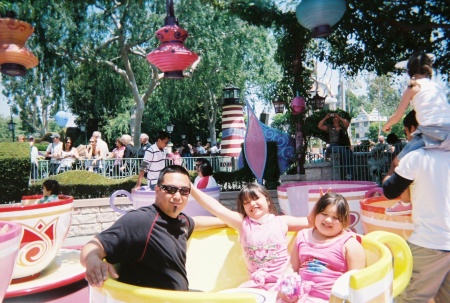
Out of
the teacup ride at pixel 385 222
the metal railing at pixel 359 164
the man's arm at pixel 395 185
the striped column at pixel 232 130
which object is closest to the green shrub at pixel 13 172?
the metal railing at pixel 359 164

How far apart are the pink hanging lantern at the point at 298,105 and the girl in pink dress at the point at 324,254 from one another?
5.49m

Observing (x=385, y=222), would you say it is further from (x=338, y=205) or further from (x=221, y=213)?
(x=221, y=213)

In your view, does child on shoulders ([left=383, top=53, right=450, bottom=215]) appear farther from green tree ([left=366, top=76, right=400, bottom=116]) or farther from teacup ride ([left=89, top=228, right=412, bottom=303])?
green tree ([left=366, top=76, right=400, bottom=116])

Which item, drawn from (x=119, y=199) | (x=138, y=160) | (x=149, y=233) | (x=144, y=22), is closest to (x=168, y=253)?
(x=149, y=233)

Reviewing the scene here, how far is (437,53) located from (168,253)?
6523 millimetres

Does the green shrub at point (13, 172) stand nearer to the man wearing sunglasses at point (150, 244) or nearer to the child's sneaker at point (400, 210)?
the man wearing sunglasses at point (150, 244)

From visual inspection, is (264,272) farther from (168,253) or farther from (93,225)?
(93,225)

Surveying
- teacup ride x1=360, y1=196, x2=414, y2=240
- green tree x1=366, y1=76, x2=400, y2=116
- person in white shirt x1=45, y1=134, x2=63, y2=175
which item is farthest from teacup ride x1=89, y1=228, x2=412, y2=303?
green tree x1=366, y1=76, x2=400, y2=116

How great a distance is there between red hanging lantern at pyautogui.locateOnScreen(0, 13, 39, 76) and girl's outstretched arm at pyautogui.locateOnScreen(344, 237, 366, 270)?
3986 millimetres

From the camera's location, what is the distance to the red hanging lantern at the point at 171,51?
3.83m

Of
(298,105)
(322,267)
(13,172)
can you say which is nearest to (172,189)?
(322,267)

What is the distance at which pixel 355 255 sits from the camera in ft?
5.59

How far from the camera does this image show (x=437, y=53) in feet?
21.8

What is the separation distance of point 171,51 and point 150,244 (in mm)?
2530
